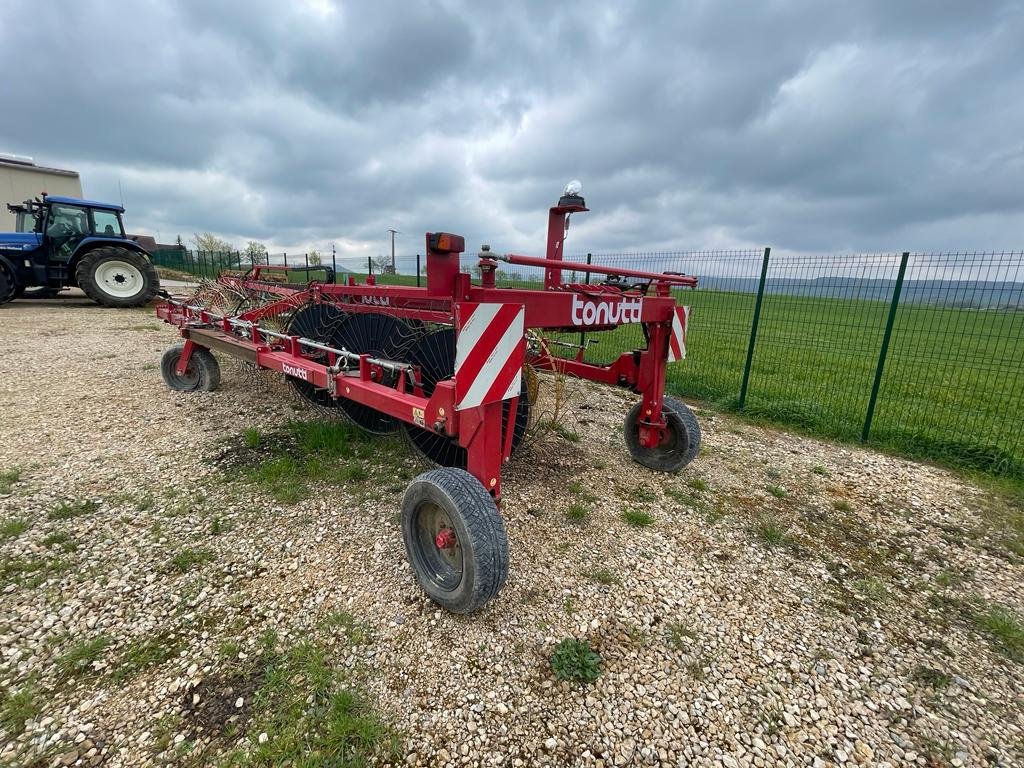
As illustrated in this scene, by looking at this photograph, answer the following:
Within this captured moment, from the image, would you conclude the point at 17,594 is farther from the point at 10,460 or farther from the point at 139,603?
the point at 10,460

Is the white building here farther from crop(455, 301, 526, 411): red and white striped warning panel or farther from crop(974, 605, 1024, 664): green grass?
crop(974, 605, 1024, 664): green grass

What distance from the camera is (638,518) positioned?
3035 mm

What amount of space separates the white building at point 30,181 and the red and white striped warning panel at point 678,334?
93.8 ft

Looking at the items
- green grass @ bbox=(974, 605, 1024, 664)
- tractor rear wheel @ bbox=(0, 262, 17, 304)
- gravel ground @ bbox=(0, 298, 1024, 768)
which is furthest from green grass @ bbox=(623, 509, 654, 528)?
tractor rear wheel @ bbox=(0, 262, 17, 304)

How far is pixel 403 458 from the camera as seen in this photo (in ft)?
12.3

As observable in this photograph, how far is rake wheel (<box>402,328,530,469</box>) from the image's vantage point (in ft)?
10.4

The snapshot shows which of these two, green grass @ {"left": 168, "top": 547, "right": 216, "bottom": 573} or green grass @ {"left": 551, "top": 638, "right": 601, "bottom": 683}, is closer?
green grass @ {"left": 551, "top": 638, "right": 601, "bottom": 683}

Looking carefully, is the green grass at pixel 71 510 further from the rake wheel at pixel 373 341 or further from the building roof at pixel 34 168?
the building roof at pixel 34 168

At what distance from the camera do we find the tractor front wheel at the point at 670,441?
3602 mm

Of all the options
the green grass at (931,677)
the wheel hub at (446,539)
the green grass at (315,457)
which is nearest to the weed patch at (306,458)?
the green grass at (315,457)

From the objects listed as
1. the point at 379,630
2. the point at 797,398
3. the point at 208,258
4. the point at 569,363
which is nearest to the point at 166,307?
the point at 569,363

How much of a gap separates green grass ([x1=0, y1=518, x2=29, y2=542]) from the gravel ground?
0.04 ft

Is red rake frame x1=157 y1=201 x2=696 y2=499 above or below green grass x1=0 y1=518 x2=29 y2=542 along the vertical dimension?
above

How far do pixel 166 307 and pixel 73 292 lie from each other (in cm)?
1428
